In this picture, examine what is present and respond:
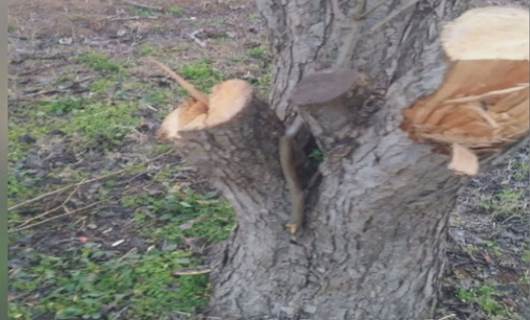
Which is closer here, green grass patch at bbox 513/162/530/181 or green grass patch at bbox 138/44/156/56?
green grass patch at bbox 513/162/530/181

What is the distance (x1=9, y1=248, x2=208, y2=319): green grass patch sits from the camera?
9.13ft

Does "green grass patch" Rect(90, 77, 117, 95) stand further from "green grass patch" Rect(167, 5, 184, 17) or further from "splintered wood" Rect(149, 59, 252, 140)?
"splintered wood" Rect(149, 59, 252, 140)

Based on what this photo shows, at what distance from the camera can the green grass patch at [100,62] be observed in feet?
16.6

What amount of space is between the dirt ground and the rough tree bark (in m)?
0.28

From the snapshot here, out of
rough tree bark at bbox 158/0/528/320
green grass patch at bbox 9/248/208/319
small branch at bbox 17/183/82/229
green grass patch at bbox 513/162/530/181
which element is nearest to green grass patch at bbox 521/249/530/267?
rough tree bark at bbox 158/0/528/320

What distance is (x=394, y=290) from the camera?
262 cm

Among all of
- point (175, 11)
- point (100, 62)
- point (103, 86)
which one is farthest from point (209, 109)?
point (175, 11)

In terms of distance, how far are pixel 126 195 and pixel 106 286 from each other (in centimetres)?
72

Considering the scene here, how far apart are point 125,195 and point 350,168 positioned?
153 centimetres

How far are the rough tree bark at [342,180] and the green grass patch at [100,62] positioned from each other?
2.46 m

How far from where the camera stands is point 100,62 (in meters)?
5.11

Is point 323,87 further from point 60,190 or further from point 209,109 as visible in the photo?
point 60,190

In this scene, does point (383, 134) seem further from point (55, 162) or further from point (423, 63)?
point (55, 162)

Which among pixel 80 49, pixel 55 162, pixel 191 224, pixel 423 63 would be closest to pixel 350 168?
pixel 423 63
